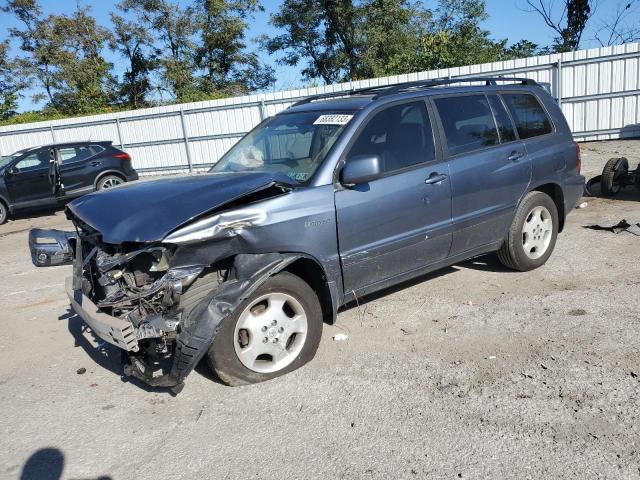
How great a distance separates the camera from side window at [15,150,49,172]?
40.5 ft

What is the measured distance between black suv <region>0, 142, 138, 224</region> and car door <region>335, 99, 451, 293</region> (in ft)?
34.1

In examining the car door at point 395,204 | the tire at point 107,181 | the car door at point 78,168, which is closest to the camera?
the car door at point 395,204

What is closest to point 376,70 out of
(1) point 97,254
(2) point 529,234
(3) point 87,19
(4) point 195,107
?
(4) point 195,107

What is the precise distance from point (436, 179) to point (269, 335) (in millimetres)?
1927

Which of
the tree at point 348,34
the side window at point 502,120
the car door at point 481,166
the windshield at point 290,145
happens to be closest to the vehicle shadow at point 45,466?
the windshield at point 290,145

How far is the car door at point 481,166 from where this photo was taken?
4688 millimetres

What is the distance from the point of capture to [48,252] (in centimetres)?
437

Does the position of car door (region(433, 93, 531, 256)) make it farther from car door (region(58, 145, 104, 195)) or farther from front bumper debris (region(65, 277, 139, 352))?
car door (region(58, 145, 104, 195))

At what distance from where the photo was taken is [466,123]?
488 centimetres

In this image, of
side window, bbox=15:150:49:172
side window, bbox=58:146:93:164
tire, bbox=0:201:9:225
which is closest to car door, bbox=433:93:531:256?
side window, bbox=58:146:93:164

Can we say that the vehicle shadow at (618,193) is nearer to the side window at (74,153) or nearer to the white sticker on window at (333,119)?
the white sticker on window at (333,119)

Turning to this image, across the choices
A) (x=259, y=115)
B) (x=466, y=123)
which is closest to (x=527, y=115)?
(x=466, y=123)

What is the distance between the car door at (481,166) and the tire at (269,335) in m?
1.68

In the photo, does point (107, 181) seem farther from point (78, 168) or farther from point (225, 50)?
point (225, 50)
